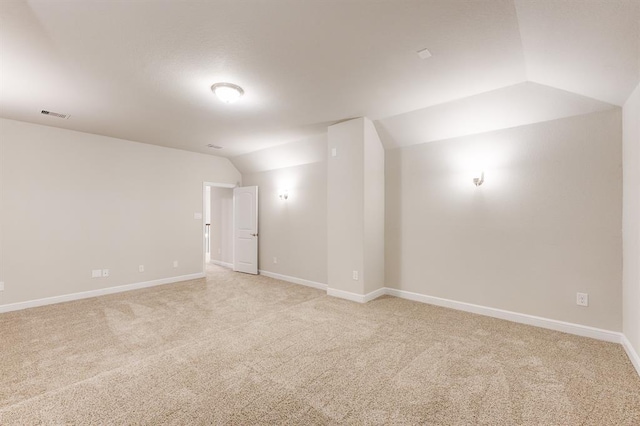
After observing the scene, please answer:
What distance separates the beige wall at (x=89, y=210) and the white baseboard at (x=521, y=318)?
454cm

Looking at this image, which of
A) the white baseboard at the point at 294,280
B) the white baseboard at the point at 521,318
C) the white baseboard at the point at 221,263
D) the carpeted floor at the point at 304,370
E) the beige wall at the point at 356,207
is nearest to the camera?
the carpeted floor at the point at 304,370

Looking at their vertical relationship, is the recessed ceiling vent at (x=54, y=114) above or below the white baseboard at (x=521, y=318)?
above

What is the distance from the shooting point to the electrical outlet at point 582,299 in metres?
3.13

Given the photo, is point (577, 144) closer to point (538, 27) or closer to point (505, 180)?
point (505, 180)

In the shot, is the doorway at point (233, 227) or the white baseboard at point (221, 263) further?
the white baseboard at point (221, 263)

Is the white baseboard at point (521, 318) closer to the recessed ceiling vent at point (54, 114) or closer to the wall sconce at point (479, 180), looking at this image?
the wall sconce at point (479, 180)

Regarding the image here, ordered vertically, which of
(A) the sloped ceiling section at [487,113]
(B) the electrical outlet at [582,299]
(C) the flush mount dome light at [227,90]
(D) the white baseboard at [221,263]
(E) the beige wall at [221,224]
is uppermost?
(C) the flush mount dome light at [227,90]

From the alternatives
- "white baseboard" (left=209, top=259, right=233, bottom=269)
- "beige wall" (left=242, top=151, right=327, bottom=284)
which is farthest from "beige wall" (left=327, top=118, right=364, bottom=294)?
"white baseboard" (left=209, top=259, right=233, bottom=269)

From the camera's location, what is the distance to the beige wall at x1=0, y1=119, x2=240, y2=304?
4.22 meters

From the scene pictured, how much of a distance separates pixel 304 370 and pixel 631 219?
3.25 metres

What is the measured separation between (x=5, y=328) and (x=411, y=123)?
5.72 m

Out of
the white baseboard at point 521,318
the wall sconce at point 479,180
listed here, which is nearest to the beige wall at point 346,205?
the white baseboard at point 521,318

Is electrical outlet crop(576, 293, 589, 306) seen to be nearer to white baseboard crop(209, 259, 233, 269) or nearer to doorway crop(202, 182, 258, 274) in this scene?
doorway crop(202, 182, 258, 274)

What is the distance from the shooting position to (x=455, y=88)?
320 cm
